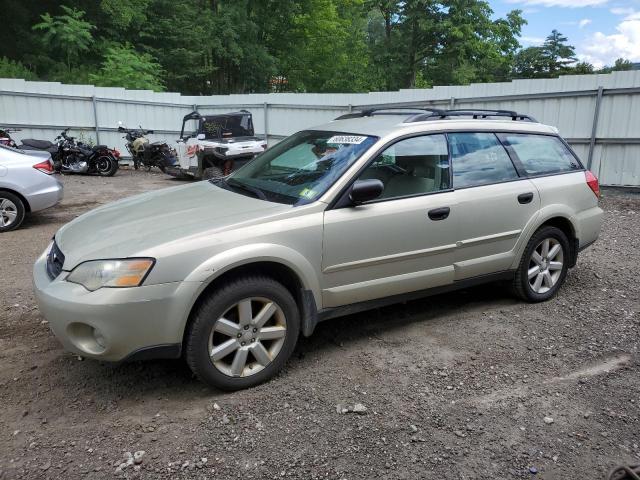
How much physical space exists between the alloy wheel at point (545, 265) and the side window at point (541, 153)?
670 mm

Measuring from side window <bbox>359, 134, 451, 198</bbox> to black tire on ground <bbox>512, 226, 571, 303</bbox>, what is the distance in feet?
3.64

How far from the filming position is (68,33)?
19234 millimetres

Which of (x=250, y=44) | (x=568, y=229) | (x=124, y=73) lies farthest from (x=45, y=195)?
(x=250, y=44)

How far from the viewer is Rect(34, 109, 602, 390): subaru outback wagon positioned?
116 inches

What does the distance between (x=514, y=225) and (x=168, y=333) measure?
2.97 metres

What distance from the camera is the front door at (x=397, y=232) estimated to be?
3.51 metres

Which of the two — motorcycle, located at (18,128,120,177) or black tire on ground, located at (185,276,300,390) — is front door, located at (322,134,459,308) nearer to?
black tire on ground, located at (185,276,300,390)

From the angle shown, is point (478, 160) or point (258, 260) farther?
point (478, 160)

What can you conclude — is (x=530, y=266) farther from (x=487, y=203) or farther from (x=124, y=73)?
(x=124, y=73)

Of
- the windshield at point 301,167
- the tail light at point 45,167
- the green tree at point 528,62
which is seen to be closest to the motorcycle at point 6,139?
the tail light at point 45,167

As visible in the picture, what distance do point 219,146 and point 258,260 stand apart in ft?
30.4

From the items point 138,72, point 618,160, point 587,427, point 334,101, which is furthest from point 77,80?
point 587,427

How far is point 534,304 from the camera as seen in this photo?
4.73 m

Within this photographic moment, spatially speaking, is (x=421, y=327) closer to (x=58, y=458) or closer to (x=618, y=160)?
(x=58, y=458)
